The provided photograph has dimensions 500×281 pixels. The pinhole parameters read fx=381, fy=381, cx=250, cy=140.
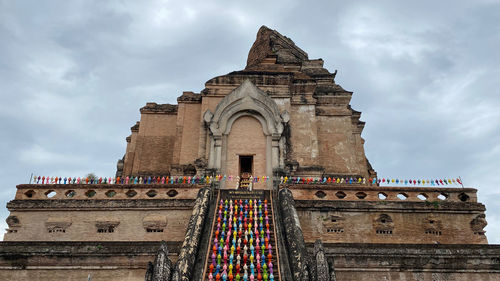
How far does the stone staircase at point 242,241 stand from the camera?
33.8 ft

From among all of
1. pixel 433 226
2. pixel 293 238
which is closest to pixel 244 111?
pixel 293 238

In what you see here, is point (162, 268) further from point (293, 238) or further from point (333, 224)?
point (333, 224)

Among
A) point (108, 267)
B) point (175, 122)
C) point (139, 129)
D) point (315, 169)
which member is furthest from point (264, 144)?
point (108, 267)

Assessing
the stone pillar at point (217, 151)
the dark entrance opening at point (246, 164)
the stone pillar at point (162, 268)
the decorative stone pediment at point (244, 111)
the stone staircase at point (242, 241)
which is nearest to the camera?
the stone pillar at point (162, 268)

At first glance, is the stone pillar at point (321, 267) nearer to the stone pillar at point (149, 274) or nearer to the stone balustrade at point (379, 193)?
the stone pillar at point (149, 274)

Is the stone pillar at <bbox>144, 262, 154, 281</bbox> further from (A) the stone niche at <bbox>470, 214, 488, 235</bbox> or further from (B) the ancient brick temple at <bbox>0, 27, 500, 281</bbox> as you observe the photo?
(A) the stone niche at <bbox>470, 214, 488, 235</bbox>

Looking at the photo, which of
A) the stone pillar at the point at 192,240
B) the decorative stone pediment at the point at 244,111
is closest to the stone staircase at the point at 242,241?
the stone pillar at the point at 192,240

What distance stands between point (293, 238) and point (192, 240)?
10.0 ft

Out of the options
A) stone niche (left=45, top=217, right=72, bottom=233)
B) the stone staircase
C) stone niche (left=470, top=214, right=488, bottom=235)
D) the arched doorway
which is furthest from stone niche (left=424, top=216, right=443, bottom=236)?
stone niche (left=45, top=217, right=72, bottom=233)

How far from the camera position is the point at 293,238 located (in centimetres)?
1162

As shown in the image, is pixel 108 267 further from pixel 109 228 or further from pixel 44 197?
pixel 44 197

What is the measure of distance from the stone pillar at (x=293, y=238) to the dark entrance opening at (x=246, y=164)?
5287 millimetres

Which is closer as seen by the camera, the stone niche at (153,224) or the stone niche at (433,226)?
the stone niche at (433,226)

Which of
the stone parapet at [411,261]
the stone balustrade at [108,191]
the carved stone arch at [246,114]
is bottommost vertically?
the stone parapet at [411,261]
